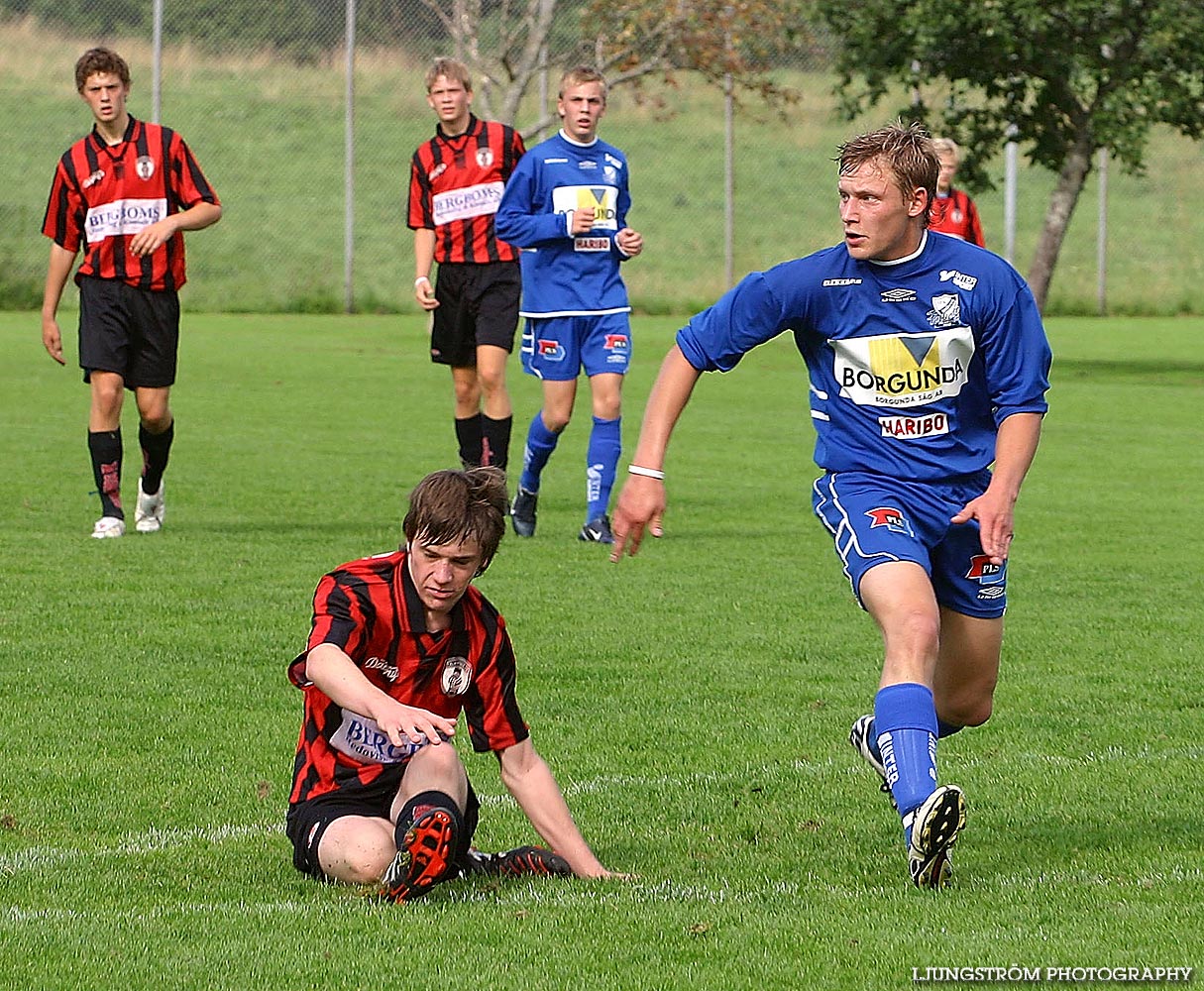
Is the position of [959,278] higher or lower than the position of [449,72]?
lower

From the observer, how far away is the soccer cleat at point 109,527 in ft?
33.7

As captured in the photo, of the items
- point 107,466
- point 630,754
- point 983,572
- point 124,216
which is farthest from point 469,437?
point 983,572

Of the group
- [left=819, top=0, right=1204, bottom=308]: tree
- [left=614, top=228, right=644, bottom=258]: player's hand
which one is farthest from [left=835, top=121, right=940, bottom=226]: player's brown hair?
[left=819, top=0, right=1204, bottom=308]: tree

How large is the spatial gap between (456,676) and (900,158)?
62.5 inches

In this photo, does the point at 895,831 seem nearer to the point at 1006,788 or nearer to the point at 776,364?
the point at 1006,788

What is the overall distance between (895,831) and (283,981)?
1859mm

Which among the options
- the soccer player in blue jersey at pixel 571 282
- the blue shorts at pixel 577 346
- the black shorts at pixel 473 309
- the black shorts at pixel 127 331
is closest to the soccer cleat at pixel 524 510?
the soccer player in blue jersey at pixel 571 282

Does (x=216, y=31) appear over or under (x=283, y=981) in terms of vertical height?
over

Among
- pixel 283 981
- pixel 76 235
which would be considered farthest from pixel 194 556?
pixel 283 981

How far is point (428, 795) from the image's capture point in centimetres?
441

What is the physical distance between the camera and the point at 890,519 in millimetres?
4973

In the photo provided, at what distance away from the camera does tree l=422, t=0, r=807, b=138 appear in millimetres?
30547

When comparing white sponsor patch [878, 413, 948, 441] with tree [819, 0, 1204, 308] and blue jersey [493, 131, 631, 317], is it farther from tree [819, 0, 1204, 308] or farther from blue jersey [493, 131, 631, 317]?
tree [819, 0, 1204, 308]

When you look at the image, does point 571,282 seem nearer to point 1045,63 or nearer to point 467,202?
point 467,202
